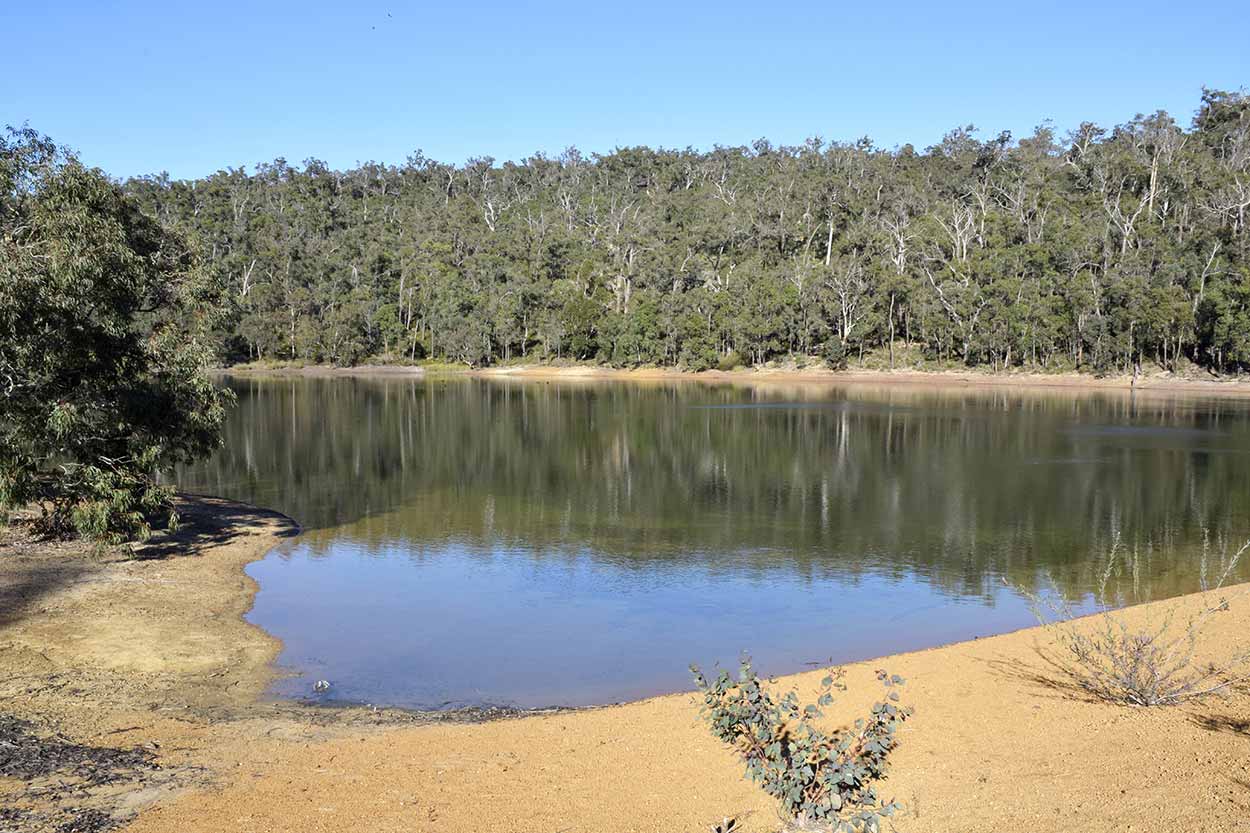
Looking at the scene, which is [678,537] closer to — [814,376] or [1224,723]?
[1224,723]

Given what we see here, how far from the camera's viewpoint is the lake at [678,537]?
46.5 feet

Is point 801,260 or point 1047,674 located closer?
point 1047,674

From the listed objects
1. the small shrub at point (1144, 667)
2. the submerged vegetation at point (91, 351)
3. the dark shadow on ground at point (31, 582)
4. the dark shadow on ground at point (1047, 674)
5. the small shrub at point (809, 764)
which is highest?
the submerged vegetation at point (91, 351)

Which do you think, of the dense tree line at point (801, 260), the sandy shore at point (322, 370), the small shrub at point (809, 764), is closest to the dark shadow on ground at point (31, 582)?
the small shrub at point (809, 764)

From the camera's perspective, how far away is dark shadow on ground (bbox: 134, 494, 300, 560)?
1879 cm

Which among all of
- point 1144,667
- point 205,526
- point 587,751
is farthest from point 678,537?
point 1144,667

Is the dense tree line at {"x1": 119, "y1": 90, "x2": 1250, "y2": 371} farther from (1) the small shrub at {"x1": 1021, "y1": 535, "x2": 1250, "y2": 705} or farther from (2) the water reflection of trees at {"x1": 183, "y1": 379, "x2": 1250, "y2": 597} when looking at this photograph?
(1) the small shrub at {"x1": 1021, "y1": 535, "x2": 1250, "y2": 705}

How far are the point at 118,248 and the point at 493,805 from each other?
11.9 m

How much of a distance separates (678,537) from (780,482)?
8.73 metres

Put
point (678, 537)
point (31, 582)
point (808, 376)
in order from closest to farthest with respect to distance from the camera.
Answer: point (31, 582), point (678, 537), point (808, 376)

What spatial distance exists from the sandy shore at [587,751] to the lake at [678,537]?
1.56m

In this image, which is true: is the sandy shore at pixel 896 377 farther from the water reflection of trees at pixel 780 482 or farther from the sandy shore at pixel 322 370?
the water reflection of trees at pixel 780 482

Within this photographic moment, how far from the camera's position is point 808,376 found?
86125 mm

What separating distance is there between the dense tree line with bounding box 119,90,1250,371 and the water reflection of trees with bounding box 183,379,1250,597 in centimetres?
2379
